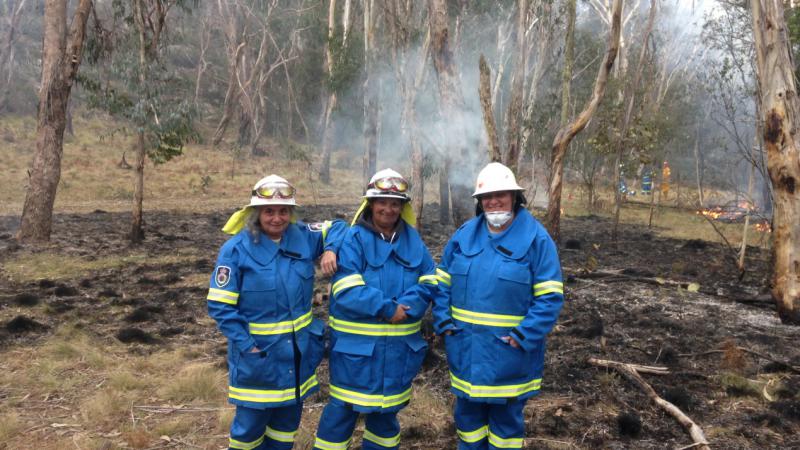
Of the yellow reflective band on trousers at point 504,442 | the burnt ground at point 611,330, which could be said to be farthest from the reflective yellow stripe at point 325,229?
the burnt ground at point 611,330

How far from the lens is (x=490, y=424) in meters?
3.38

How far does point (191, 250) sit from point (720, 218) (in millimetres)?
18667

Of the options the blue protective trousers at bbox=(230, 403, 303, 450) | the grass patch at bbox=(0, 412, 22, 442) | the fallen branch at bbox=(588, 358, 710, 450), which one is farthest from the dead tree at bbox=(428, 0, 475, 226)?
the grass patch at bbox=(0, 412, 22, 442)

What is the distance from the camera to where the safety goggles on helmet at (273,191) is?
325cm

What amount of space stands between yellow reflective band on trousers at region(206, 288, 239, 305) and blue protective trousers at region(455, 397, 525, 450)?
4.64ft

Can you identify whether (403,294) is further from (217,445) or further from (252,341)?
(217,445)

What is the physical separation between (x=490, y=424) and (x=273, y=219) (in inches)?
66.9

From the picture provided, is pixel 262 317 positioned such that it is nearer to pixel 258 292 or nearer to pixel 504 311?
pixel 258 292

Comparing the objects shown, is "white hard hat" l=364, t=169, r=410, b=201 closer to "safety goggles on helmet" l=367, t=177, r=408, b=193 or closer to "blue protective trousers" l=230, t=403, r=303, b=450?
"safety goggles on helmet" l=367, t=177, r=408, b=193

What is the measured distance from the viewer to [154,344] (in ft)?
20.6

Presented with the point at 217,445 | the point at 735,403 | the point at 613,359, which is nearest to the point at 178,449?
the point at 217,445

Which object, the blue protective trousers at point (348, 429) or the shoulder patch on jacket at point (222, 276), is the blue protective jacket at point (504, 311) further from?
the shoulder patch on jacket at point (222, 276)

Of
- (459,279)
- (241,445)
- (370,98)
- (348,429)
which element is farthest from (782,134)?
(370,98)

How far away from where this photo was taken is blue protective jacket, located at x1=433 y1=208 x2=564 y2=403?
316 cm
